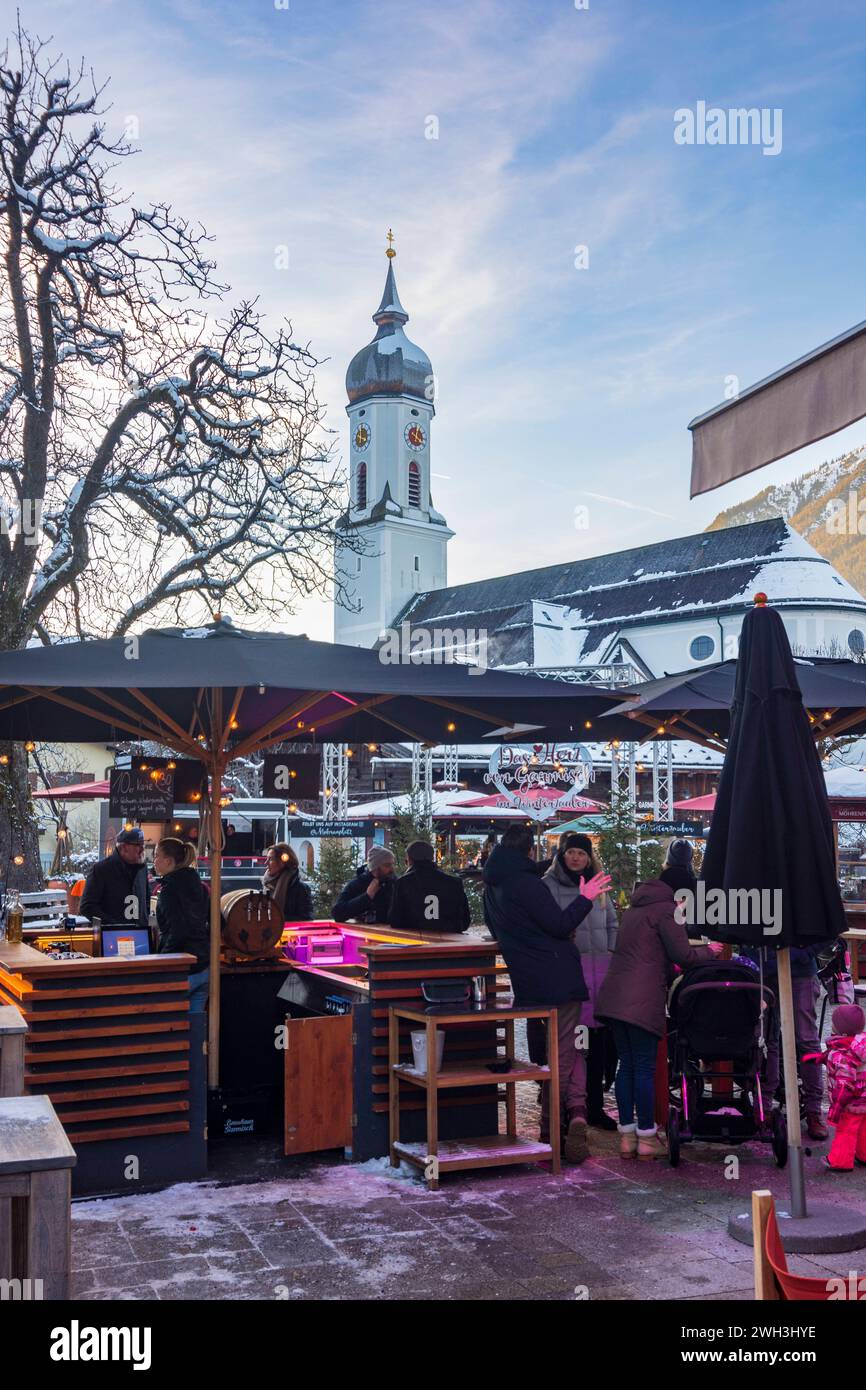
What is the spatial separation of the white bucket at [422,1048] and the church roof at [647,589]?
54295 mm

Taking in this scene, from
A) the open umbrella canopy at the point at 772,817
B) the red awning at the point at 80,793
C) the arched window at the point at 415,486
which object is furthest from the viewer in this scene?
the arched window at the point at 415,486

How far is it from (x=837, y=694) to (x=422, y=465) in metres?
80.4

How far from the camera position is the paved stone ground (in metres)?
4.96

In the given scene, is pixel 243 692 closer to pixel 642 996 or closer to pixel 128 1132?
pixel 128 1132

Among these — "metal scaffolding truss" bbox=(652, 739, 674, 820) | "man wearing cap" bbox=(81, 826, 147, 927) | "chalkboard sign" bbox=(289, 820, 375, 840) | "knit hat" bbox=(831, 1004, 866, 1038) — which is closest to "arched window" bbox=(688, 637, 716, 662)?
"metal scaffolding truss" bbox=(652, 739, 674, 820)

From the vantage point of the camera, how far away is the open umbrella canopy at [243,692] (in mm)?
6504

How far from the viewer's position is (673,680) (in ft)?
30.3

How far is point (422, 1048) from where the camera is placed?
6773mm

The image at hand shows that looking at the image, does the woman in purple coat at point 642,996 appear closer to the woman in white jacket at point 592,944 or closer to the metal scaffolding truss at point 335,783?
the woman in white jacket at point 592,944

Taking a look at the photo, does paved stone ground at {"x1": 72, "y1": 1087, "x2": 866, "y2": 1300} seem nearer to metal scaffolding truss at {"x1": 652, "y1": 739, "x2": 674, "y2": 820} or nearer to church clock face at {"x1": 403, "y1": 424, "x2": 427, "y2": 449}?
metal scaffolding truss at {"x1": 652, "y1": 739, "x2": 674, "y2": 820}

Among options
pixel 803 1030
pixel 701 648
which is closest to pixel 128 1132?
pixel 803 1030

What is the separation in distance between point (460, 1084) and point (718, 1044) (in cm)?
146

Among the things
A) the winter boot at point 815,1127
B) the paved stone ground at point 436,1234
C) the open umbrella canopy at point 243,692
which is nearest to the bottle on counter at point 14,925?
the open umbrella canopy at point 243,692

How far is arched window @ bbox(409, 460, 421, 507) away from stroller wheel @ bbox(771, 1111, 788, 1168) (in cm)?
8185
